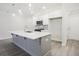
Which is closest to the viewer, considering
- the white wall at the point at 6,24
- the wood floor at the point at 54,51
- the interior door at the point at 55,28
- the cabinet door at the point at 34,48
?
the cabinet door at the point at 34,48

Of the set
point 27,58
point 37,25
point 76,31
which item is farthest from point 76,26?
point 27,58

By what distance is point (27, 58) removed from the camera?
224cm

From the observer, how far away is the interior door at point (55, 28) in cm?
322

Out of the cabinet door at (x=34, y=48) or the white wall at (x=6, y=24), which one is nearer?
the cabinet door at (x=34, y=48)

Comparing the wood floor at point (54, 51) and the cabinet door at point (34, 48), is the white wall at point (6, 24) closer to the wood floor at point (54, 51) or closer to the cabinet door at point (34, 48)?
the wood floor at point (54, 51)

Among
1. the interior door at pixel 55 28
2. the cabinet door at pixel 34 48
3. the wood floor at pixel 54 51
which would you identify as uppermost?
the interior door at pixel 55 28

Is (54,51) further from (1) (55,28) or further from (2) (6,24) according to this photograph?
(2) (6,24)

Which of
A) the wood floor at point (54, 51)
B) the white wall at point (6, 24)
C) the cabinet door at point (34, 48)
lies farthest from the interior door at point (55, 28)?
the white wall at point (6, 24)

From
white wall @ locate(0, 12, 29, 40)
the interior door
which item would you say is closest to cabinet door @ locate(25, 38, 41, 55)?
the interior door

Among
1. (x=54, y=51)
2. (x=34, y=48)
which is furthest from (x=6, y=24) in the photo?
(x=54, y=51)

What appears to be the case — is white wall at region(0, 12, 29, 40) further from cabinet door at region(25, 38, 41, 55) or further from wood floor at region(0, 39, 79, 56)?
cabinet door at region(25, 38, 41, 55)

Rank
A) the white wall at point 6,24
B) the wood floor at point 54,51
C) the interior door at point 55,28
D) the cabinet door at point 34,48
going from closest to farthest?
the cabinet door at point 34,48 → the wood floor at point 54,51 → the interior door at point 55,28 → the white wall at point 6,24

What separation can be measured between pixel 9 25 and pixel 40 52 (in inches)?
147

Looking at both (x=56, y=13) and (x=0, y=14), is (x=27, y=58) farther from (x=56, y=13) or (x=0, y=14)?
(x=0, y=14)
